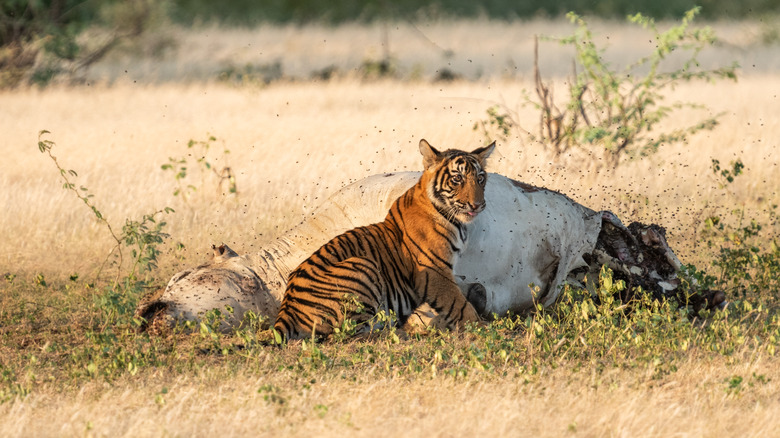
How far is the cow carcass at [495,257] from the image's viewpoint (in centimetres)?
701

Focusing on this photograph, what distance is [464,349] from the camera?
6.46 metres

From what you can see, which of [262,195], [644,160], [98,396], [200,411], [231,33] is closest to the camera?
[200,411]

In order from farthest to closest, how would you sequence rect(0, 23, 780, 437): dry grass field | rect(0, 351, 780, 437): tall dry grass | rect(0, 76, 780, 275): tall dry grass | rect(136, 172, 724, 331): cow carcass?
rect(0, 76, 780, 275): tall dry grass < rect(136, 172, 724, 331): cow carcass < rect(0, 23, 780, 437): dry grass field < rect(0, 351, 780, 437): tall dry grass

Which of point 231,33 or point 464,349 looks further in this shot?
point 231,33

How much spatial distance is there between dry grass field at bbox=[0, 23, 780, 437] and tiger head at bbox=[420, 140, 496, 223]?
88cm

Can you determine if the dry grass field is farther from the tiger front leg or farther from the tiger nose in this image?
the tiger nose

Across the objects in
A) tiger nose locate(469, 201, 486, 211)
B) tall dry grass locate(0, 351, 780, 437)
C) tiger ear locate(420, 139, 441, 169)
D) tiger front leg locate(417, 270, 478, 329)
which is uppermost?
tiger ear locate(420, 139, 441, 169)

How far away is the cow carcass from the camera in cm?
701

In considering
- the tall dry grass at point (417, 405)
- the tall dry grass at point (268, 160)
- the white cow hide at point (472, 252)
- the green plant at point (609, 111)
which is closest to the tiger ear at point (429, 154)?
the white cow hide at point (472, 252)

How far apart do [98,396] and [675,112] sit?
1267 centimetres

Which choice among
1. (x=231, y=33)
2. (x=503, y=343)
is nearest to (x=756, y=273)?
(x=503, y=343)

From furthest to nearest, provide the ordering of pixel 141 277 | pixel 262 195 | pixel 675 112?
1. pixel 675 112
2. pixel 262 195
3. pixel 141 277

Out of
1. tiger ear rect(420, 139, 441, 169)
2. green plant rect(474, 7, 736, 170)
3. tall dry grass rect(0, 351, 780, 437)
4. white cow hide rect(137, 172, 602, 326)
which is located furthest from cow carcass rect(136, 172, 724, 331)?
green plant rect(474, 7, 736, 170)

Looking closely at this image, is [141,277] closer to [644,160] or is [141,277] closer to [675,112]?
[644,160]
